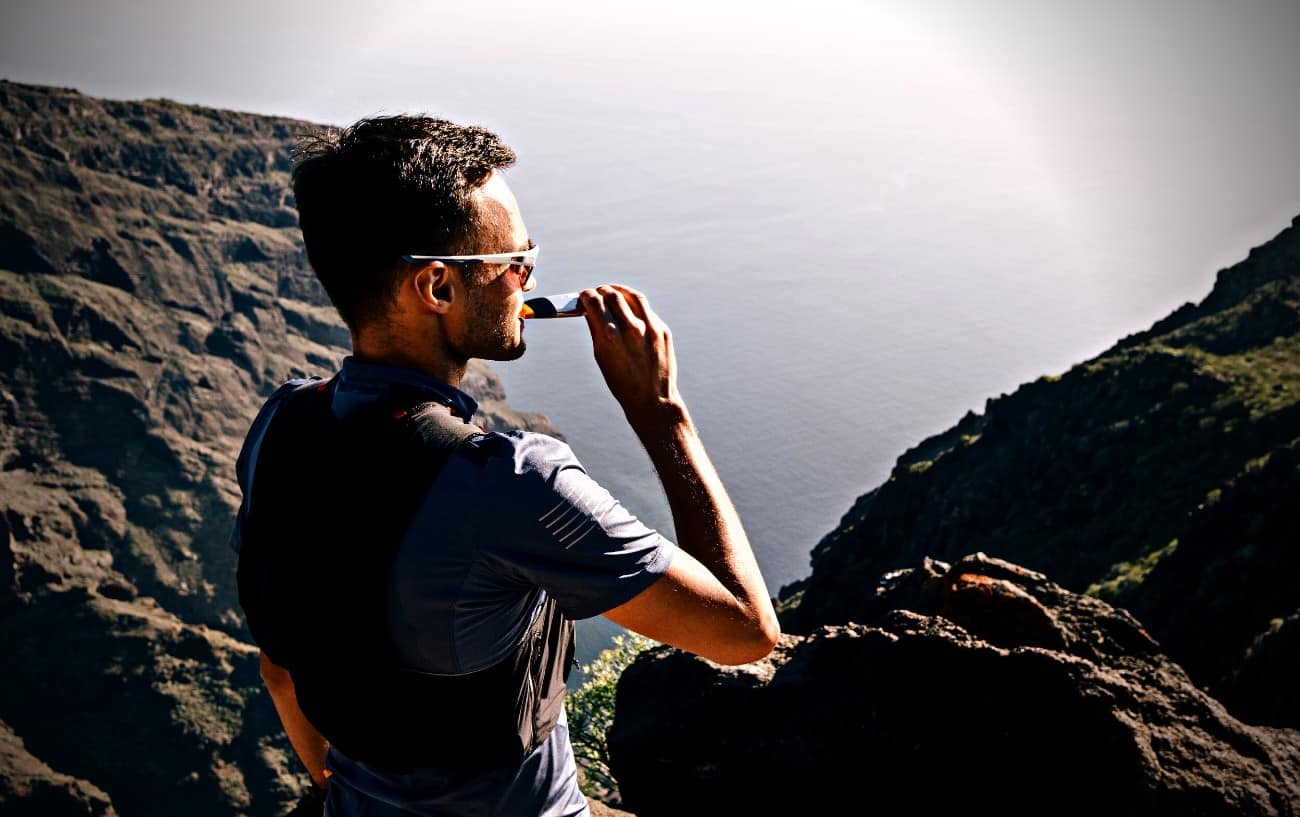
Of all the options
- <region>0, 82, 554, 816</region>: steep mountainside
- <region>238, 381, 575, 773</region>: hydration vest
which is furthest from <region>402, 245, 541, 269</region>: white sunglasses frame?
<region>0, 82, 554, 816</region>: steep mountainside

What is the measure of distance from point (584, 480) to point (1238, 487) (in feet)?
110

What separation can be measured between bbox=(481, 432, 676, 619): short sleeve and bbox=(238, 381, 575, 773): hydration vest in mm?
126

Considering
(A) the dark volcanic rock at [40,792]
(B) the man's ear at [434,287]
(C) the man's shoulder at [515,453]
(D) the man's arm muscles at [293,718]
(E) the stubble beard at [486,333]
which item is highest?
(A) the dark volcanic rock at [40,792]

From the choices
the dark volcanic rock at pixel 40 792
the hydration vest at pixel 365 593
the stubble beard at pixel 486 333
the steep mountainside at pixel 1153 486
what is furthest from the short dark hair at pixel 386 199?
the dark volcanic rock at pixel 40 792

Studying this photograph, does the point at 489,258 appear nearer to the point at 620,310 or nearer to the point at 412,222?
the point at 412,222

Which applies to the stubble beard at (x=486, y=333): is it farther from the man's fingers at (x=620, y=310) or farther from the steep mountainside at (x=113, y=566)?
the steep mountainside at (x=113, y=566)

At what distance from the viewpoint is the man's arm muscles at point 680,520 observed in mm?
1978

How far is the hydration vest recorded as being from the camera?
6.35 ft

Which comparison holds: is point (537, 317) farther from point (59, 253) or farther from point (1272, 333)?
point (59, 253)

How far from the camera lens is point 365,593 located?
6.42 feet

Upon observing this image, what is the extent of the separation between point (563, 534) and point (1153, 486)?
50175 millimetres

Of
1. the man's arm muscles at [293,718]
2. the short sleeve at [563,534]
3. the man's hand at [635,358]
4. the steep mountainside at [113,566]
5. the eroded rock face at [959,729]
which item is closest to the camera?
the short sleeve at [563,534]

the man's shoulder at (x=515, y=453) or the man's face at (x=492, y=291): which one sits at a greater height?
the man's face at (x=492, y=291)

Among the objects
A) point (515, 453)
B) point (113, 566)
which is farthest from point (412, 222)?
point (113, 566)
